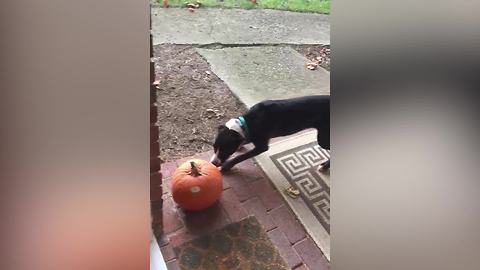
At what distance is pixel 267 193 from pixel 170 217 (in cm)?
38

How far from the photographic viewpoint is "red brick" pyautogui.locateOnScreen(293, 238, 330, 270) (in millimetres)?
1238

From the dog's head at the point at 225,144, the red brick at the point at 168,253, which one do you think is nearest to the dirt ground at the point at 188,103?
the dog's head at the point at 225,144

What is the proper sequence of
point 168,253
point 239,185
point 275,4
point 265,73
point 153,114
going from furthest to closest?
1. point 275,4
2. point 265,73
3. point 239,185
4. point 168,253
5. point 153,114

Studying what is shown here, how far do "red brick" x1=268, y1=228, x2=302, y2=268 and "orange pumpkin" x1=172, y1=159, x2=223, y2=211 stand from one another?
0.24 m

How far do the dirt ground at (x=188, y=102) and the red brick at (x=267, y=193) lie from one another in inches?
11.8

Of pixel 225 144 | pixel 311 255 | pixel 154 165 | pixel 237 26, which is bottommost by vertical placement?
pixel 311 255

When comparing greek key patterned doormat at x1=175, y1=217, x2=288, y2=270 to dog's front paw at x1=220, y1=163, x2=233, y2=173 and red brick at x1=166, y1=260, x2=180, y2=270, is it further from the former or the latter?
dog's front paw at x1=220, y1=163, x2=233, y2=173

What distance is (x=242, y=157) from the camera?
1.62 metres

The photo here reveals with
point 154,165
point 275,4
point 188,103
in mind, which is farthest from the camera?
point 275,4

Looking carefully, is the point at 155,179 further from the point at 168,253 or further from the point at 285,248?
the point at 285,248

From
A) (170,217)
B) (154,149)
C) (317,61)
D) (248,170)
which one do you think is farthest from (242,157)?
(317,61)

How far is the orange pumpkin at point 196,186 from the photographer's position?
4.32 feet
